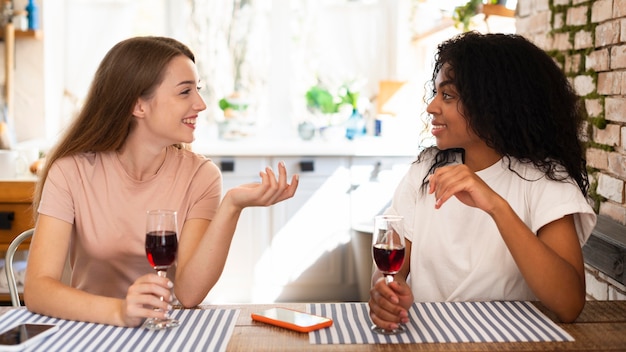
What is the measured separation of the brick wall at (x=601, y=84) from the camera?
2023 mm

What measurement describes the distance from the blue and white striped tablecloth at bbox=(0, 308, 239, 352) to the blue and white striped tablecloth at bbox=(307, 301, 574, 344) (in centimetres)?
18

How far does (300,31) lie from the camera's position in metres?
4.91

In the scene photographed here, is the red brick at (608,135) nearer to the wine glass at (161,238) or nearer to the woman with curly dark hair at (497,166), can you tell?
the woman with curly dark hair at (497,166)

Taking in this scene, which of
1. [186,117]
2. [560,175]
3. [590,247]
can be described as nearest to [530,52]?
[560,175]

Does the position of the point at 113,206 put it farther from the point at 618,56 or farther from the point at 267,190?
the point at 618,56

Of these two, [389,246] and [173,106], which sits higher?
[173,106]

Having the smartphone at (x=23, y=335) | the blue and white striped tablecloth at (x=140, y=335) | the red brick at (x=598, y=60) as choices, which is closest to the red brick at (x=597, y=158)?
the red brick at (x=598, y=60)

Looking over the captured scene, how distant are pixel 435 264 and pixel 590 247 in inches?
23.2

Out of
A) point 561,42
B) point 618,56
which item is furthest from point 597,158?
point 561,42

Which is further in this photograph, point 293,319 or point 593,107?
point 593,107

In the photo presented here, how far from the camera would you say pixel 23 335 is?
4.46ft

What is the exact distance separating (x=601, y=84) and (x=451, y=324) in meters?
1.05

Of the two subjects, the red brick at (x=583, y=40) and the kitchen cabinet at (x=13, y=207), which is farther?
the kitchen cabinet at (x=13, y=207)

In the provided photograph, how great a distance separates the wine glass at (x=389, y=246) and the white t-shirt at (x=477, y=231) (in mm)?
406
